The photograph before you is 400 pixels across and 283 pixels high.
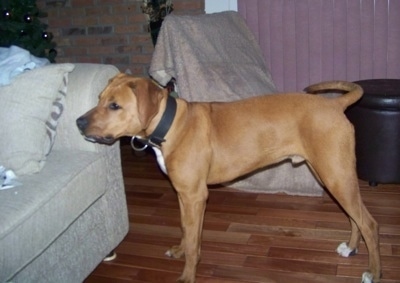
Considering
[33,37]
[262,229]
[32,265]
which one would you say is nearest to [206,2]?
[33,37]

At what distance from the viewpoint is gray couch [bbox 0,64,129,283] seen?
1569 mm

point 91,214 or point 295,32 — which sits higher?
point 295,32

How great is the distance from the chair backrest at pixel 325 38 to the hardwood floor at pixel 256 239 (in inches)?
47.3

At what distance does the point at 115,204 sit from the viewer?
2271 mm

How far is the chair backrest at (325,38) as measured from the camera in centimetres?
362

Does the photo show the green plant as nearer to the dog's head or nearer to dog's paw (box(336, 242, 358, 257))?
the dog's head

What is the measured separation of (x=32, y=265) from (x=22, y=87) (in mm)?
810

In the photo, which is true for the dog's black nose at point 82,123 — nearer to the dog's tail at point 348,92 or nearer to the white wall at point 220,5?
the dog's tail at point 348,92

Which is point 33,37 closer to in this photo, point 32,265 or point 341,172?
point 32,265

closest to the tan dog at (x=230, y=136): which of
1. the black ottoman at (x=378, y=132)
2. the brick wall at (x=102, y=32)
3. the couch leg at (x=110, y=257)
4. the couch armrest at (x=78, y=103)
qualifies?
the couch armrest at (x=78, y=103)

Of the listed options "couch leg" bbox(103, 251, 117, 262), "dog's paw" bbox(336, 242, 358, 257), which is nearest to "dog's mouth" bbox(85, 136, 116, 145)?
"couch leg" bbox(103, 251, 117, 262)

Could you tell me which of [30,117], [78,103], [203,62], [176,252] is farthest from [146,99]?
[203,62]

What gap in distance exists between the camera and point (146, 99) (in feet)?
6.17

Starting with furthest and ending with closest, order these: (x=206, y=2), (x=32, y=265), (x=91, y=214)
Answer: (x=206, y=2) < (x=91, y=214) < (x=32, y=265)
